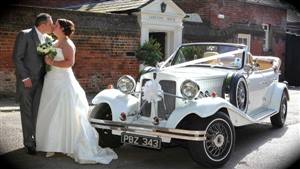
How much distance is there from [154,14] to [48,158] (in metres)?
9.96

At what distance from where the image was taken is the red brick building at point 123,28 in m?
12.0

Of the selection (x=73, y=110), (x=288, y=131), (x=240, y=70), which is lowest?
(x=288, y=131)

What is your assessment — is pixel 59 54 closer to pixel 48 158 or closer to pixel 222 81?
pixel 48 158

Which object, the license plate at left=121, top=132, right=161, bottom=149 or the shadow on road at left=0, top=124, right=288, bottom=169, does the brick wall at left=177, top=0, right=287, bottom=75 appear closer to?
the shadow on road at left=0, top=124, right=288, bottom=169

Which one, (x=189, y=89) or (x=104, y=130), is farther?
(x=104, y=130)

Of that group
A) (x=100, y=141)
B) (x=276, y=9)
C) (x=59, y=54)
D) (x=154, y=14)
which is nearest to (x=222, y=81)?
(x=100, y=141)

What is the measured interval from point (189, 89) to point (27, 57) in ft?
7.61

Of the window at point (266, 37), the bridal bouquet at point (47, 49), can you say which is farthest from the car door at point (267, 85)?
the window at point (266, 37)

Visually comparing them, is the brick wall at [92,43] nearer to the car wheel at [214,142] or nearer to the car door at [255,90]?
the car door at [255,90]

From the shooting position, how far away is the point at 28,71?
19.9 ft

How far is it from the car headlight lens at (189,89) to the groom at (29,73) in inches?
80.7

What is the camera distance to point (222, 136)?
5895 millimetres

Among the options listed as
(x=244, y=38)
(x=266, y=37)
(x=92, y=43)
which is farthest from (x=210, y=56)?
(x=266, y=37)

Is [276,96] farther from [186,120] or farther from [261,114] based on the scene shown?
[186,120]
